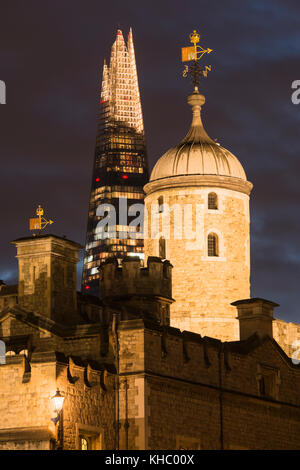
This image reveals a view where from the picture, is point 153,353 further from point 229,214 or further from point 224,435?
point 229,214

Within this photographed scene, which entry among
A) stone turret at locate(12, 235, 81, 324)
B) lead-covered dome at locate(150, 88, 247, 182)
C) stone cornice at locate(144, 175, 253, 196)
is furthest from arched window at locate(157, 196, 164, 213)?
stone turret at locate(12, 235, 81, 324)

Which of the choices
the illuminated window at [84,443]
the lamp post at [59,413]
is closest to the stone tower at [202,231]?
the illuminated window at [84,443]

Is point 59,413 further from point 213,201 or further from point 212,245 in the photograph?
point 213,201

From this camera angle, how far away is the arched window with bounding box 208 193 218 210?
77381 mm

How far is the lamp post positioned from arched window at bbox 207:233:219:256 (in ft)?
92.8

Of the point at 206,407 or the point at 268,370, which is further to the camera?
the point at 268,370

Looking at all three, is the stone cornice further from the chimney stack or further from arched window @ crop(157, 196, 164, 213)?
the chimney stack

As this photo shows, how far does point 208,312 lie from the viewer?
250 ft

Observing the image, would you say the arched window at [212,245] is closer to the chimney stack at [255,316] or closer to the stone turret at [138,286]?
the stone turret at [138,286]

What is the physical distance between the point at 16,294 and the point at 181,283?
15735mm

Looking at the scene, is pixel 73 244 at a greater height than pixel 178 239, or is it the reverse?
pixel 178 239

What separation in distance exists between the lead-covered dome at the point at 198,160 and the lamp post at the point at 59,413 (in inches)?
1173

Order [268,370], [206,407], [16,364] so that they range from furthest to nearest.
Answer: [268,370]
[206,407]
[16,364]
